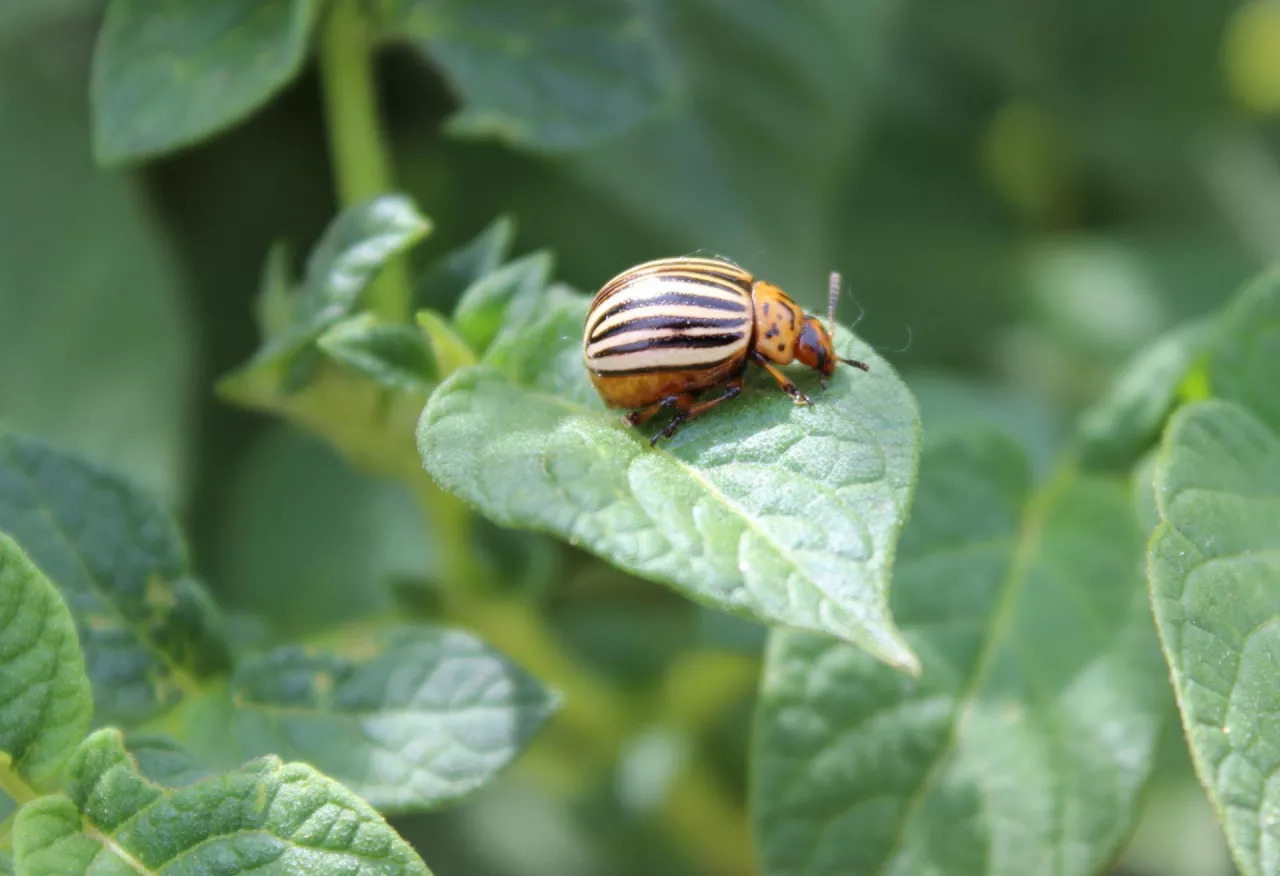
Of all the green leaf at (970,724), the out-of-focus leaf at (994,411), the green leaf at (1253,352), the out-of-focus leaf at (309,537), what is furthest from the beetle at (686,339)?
the out-of-focus leaf at (309,537)

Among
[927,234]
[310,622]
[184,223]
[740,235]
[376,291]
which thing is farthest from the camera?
[927,234]

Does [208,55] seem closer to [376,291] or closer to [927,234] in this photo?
[376,291]

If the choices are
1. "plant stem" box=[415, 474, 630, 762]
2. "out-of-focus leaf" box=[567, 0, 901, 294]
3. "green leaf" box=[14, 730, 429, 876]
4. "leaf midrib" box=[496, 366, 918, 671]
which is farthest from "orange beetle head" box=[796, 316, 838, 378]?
"out-of-focus leaf" box=[567, 0, 901, 294]

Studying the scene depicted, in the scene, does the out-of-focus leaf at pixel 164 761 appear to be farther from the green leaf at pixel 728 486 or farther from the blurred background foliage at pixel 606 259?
the blurred background foliage at pixel 606 259

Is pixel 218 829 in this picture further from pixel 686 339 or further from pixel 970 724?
pixel 970 724

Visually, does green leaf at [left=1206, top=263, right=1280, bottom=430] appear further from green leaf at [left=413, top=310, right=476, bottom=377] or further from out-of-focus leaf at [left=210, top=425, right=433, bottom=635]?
out-of-focus leaf at [left=210, top=425, right=433, bottom=635]

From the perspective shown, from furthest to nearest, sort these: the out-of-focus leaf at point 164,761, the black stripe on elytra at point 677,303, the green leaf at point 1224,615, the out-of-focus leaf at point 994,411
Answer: the out-of-focus leaf at point 994,411, the black stripe on elytra at point 677,303, the out-of-focus leaf at point 164,761, the green leaf at point 1224,615

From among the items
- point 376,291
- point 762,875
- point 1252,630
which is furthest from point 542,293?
point 1252,630
